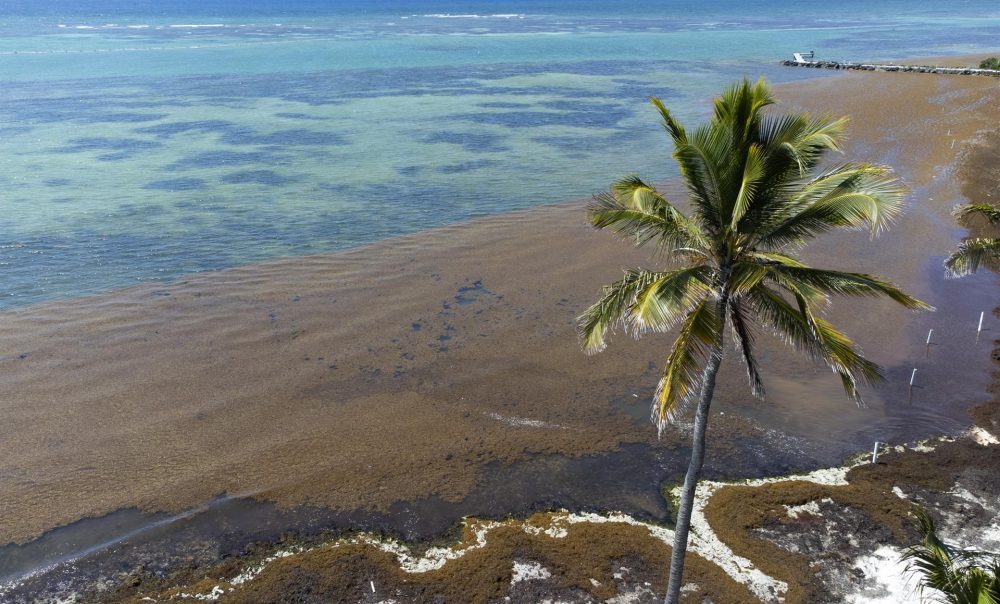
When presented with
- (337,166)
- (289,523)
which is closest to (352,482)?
(289,523)

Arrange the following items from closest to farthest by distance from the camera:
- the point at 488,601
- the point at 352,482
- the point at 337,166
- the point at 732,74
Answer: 1. the point at 488,601
2. the point at 352,482
3. the point at 337,166
4. the point at 732,74

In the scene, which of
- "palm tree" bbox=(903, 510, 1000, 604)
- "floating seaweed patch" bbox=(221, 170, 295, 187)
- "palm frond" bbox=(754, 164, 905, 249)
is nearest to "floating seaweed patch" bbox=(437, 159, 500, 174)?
"floating seaweed patch" bbox=(221, 170, 295, 187)

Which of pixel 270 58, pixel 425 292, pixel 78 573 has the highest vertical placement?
pixel 270 58

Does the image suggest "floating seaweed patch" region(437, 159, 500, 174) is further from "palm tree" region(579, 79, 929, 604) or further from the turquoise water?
"palm tree" region(579, 79, 929, 604)

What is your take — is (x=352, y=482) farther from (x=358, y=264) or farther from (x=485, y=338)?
(x=358, y=264)

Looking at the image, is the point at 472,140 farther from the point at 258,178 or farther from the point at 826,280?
the point at 826,280

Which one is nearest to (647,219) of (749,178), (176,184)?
(749,178)
